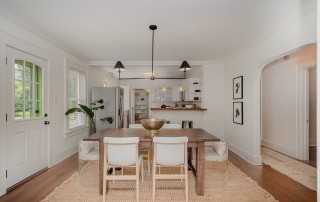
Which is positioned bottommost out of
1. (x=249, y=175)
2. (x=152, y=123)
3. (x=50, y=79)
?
(x=249, y=175)

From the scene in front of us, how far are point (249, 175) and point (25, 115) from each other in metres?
3.90

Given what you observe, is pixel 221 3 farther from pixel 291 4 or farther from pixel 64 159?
pixel 64 159

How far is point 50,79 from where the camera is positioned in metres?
3.95

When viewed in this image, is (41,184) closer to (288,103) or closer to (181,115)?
(181,115)

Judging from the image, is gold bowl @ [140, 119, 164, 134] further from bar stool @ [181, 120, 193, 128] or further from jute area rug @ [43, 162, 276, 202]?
bar stool @ [181, 120, 193, 128]

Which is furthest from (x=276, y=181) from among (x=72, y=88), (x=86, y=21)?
(x=72, y=88)

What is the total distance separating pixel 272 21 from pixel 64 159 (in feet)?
15.6

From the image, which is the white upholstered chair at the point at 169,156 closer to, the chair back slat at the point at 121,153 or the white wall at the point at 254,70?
the chair back slat at the point at 121,153

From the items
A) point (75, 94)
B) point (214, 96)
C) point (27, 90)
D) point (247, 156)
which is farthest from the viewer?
point (214, 96)

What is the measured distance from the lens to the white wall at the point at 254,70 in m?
2.73

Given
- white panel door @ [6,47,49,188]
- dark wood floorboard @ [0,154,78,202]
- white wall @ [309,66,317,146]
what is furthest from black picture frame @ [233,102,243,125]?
white panel door @ [6,47,49,188]

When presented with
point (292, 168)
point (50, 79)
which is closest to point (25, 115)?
point (50, 79)

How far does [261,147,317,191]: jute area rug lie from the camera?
3.22 metres

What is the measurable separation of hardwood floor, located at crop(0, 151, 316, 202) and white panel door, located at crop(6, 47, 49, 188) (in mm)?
233
